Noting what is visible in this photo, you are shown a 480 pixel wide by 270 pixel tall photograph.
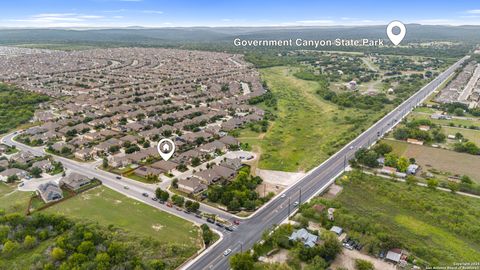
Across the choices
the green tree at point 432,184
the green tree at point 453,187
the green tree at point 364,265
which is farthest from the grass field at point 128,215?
the green tree at point 453,187

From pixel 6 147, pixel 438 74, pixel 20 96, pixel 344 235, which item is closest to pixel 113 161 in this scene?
pixel 6 147

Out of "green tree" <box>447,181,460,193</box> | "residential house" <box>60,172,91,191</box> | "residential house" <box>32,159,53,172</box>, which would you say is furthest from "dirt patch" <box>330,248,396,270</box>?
"residential house" <box>32,159,53,172</box>

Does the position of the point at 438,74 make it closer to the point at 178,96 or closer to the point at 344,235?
the point at 178,96

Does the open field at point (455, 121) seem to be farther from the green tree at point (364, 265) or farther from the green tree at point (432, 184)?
the green tree at point (364, 265)

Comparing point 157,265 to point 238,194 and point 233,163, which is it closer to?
point 238,194

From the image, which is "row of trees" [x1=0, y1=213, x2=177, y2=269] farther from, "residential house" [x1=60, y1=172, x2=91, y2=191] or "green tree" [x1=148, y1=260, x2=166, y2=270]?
"residential house" [x1=60, y1=172, x2=91, y2=191]
